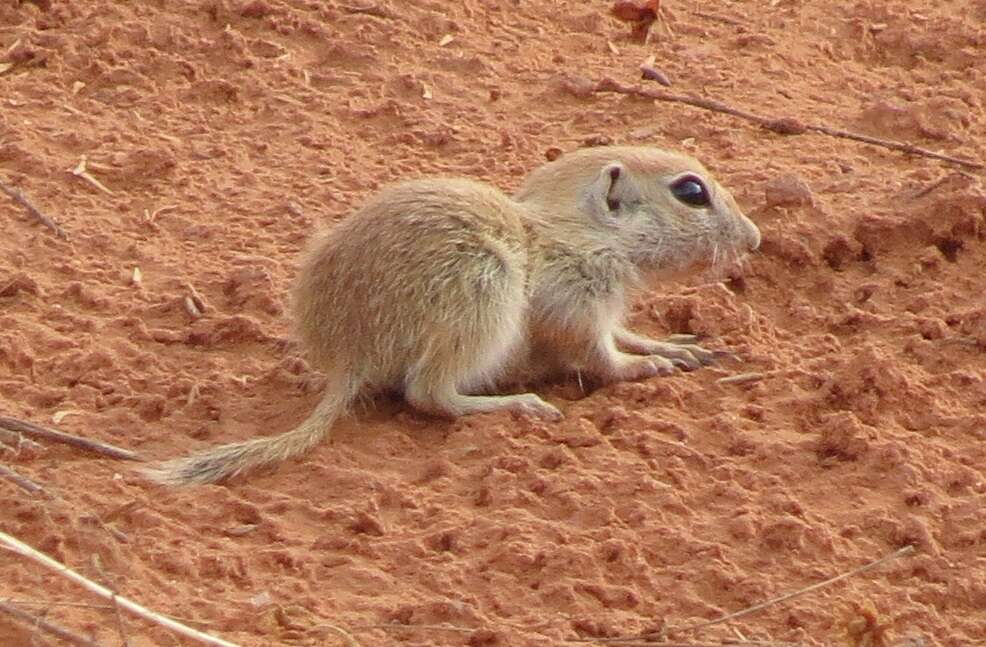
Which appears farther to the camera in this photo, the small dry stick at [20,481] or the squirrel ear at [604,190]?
the squirrel ear at [604,190]

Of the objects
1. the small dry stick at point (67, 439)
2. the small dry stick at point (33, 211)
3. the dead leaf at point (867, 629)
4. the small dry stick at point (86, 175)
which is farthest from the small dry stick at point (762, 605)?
the small dry stick at point (86, 175)

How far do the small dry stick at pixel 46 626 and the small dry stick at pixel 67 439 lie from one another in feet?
3.36

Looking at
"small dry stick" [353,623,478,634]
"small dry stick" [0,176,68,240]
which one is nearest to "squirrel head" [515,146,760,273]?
"small dry stick" [0,176,68,240]

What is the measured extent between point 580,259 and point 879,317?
94 centimetres

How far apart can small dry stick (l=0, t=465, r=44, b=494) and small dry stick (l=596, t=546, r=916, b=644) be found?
135cm

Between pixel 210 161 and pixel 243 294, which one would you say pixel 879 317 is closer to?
pixel 243 294

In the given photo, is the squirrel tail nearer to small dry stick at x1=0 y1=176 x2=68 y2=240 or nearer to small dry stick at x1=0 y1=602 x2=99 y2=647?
small dry stick at x1=0 y1=602 x2=99 y2=647

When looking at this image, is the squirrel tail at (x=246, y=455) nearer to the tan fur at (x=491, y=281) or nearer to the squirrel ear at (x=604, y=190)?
the tan fur at (x=491, y=281)

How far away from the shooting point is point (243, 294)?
5.85 m

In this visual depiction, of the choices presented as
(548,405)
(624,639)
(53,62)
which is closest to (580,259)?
(548,405)

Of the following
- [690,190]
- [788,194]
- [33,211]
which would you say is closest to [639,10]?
[788,194]

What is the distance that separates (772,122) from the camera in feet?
22.7

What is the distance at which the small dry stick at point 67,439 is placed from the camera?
16.0ft

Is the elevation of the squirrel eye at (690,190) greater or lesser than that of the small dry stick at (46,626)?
greater
